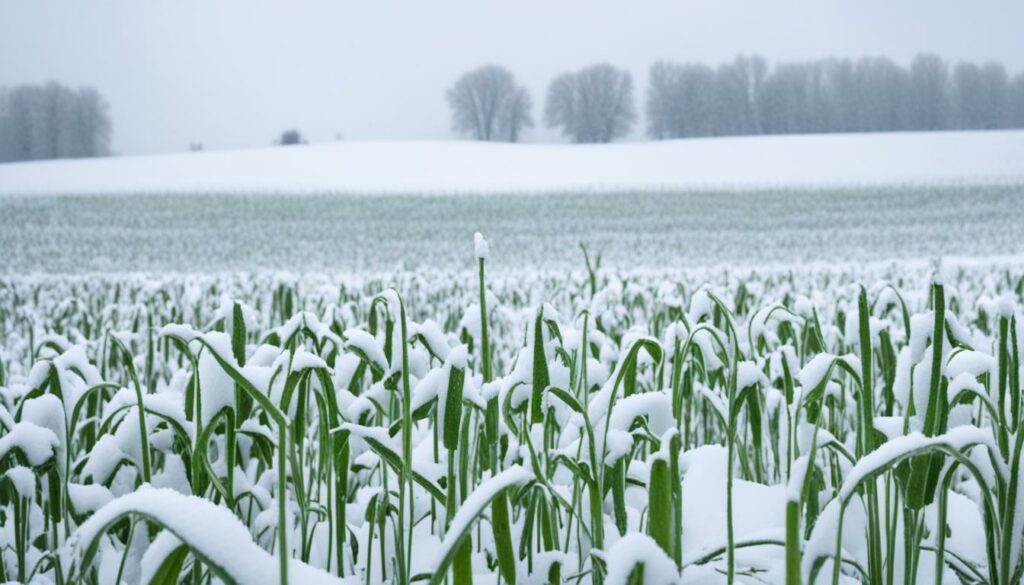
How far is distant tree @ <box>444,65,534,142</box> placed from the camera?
206 ft

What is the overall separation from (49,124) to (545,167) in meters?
38.9

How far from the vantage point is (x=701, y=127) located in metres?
60.3

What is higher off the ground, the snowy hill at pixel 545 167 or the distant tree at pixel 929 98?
the distant tree at pixel 929 98

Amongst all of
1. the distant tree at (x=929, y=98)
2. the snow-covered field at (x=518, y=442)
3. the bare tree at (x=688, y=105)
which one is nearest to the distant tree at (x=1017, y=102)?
the distant tree at (x=929, y=98)

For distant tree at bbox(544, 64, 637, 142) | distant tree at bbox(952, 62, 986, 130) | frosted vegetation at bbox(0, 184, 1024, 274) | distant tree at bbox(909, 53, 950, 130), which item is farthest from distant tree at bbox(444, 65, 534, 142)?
frosted vegetation at bbox(0, 184, 1024, 274)

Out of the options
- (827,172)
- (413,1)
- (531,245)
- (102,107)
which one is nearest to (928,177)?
(827,172)

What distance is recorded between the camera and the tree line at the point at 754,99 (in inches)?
2338

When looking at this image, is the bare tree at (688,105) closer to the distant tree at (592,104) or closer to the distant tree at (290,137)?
the distant tree at (592,104)

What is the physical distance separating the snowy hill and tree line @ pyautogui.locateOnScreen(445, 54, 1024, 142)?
15203mm

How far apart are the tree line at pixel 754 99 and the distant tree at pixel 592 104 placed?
2.9 inches

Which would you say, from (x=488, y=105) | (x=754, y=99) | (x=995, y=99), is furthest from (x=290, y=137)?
(x=995, y=99)

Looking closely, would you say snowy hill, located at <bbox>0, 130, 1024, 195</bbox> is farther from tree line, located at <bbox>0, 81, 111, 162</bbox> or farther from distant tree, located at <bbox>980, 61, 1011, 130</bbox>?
distant tree, located at <bbox>980, 61, 1011, 130</bbox>

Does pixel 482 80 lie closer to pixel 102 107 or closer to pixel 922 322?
pixel 102 107

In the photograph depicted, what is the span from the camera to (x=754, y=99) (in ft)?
201
